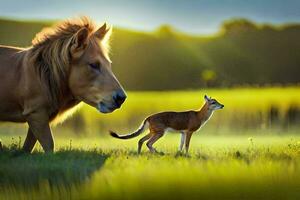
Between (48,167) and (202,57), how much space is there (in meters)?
65.0

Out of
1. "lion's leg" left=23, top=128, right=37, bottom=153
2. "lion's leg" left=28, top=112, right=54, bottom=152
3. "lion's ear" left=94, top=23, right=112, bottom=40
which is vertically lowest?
"lion's leg" left=23, top=128, right=37, bottom=153

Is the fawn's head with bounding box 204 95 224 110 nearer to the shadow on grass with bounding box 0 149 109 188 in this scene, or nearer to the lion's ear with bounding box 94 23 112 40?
the lion's ear with bounding box 94 23 112 40

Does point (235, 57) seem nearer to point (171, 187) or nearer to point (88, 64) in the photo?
point (88, 64)

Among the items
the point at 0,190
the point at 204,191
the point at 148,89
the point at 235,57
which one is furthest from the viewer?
the point at 235,57

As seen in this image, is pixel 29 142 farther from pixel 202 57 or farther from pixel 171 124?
pixel 202 57

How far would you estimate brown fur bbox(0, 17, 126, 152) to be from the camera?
9.70 m

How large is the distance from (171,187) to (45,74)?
209 inches

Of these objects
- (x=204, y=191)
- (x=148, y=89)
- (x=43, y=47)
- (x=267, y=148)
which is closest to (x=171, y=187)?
(x=204, y=191)

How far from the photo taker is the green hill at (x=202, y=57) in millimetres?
61094

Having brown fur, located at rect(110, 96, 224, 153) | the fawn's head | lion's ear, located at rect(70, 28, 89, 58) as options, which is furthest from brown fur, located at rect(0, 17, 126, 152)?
the fawn's head

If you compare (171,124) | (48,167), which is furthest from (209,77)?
(48,167)

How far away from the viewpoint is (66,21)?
10.2m

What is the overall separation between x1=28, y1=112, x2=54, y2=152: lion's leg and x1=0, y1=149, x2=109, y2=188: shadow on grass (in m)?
0.37

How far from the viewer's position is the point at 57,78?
989cm
